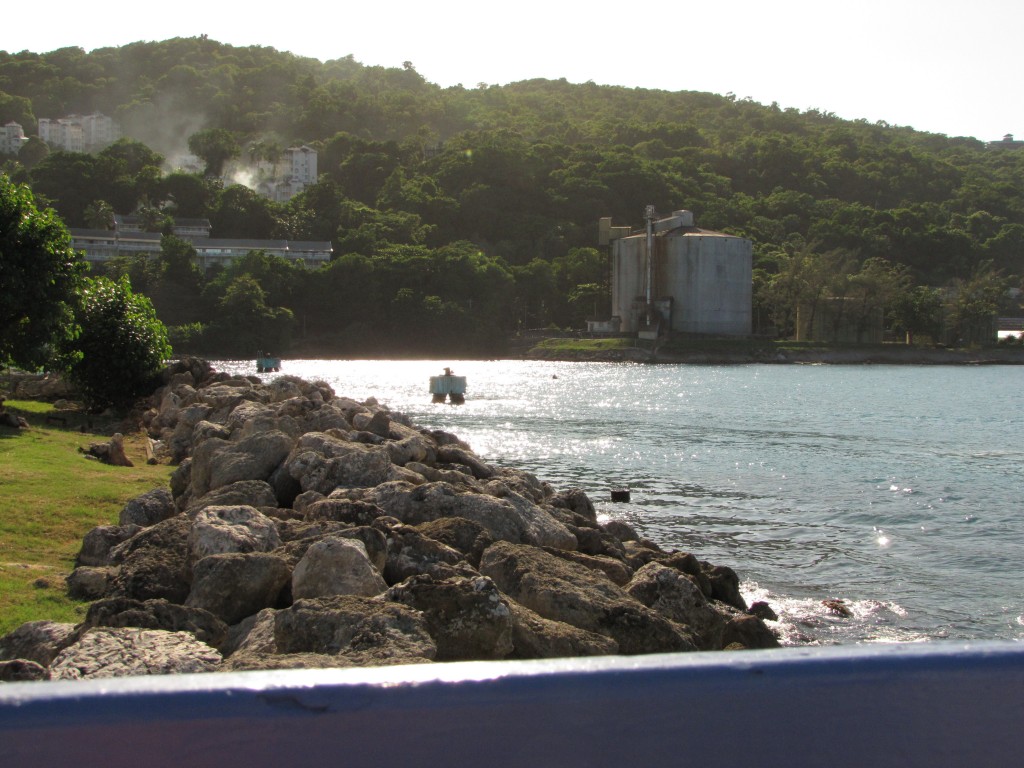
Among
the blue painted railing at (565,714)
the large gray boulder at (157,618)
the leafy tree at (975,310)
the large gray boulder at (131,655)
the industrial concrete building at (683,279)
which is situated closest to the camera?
the blue painted railing at (565,714)

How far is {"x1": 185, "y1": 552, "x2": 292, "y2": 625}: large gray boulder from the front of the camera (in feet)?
24.4

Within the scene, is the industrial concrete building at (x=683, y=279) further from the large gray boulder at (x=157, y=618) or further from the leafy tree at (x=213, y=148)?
the large gray boulder at (x=157, y=618)

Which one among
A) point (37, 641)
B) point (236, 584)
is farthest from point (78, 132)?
point (37, 641)

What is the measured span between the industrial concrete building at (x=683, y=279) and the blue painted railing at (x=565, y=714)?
343 ft

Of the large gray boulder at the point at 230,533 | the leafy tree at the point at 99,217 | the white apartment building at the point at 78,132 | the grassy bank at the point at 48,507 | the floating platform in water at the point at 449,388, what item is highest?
the white apartment building at the point at 78,132

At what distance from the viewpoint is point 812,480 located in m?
25.8

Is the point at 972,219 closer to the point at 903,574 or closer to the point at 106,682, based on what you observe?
the point at 903,574

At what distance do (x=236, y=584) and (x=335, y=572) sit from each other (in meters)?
0.74

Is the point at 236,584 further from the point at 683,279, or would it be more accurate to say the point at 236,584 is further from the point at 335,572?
the point at 683,279

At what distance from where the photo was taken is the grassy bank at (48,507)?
8.47 metres

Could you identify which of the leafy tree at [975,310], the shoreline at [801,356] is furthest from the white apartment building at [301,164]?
the leafy tree at [975,310]

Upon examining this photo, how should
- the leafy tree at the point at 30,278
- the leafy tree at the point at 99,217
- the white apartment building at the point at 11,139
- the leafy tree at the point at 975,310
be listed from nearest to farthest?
the leafy tree at the point at 30,278 → the leafy tree at the point at 975,310 → the leafy tree at the point at 99,217 → the white apartment building at the point at 11,139

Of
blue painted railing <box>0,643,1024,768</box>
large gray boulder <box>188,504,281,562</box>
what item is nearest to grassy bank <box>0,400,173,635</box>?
large gray boulder <box>188,504,281,562</box>

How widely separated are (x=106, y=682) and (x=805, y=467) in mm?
27764
